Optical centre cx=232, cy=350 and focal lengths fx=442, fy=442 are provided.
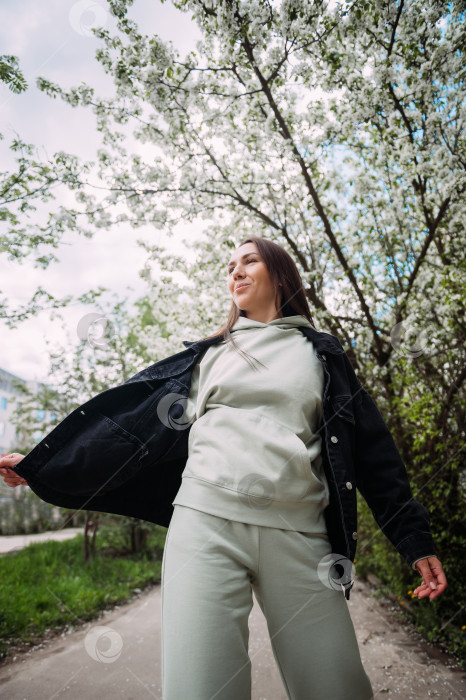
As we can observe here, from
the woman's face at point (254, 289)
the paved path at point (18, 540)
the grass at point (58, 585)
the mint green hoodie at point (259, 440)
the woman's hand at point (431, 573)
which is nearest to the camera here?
the mint green hoodie at point (259, 440)

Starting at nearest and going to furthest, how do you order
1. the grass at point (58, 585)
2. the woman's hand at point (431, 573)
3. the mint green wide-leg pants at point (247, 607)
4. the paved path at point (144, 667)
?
the mint green wide-leg pants at point (247, 607)
the woman's hand at point (431, 573)
the paved path at point (144, 667)
the grass at point (58, 585)

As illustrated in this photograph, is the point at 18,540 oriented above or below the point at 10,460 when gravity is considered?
below

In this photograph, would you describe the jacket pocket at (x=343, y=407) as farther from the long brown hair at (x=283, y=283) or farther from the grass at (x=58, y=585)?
the grass at (x=58, y=585)

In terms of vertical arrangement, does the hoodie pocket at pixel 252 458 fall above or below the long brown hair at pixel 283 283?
below

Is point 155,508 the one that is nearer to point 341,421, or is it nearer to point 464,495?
point 341,421

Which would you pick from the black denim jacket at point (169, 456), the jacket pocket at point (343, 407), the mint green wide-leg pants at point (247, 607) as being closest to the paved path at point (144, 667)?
the black denim jacket at point (169, 456)

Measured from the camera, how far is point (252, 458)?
135 cm

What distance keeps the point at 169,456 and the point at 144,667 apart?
9.17 feet

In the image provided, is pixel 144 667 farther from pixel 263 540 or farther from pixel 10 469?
pixel 263 540

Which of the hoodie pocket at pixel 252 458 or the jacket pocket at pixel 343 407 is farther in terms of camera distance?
the jacket pocket at pixel 343 407

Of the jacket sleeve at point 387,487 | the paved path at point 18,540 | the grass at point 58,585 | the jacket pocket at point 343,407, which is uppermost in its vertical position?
the jacket pocket at point 343,407

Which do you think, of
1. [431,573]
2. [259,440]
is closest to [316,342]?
[259,440]

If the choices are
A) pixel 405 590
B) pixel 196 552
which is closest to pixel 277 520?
pixel 196 552

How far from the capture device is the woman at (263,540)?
1172mm
